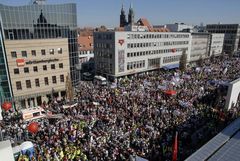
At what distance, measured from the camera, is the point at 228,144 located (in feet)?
42.4

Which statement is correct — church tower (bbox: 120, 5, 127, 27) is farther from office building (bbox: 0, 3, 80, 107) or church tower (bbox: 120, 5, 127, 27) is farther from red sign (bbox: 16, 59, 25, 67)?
red sign (bbox: 16, 59, 25, 67)

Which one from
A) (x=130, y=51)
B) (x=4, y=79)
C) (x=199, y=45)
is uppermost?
(x=199, y=45)

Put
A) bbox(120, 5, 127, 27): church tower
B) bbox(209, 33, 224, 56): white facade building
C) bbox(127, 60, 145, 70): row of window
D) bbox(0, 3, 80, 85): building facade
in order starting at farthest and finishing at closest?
bbox(120, 5, 127, 27): church tower < bbox(209, 33, 224, 56): white facade building < bbox(127, 60, 145, 70): row of window < bbox(0, 3, 80, 85): building facade

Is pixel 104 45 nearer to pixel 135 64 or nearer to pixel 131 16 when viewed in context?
pixel 135 64

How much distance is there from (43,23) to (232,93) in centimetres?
2767

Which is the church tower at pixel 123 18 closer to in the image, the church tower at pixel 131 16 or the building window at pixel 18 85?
the church tower at pixel 131 16

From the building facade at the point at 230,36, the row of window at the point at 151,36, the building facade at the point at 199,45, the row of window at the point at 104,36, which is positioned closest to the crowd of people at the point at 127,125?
the row of window at the point at 104,36

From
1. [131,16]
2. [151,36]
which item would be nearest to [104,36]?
[151,36]

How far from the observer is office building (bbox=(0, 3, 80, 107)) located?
27344mm

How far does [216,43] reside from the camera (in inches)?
3051

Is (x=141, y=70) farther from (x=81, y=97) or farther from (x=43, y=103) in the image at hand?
(x=43, y=103)

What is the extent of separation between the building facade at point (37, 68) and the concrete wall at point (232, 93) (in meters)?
23.5

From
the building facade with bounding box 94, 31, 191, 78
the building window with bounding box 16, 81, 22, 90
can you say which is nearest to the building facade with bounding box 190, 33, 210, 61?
the building facade with bounding box 94, 31, 191, 78

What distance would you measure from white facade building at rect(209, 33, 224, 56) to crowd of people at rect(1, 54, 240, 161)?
47485 millimetres
